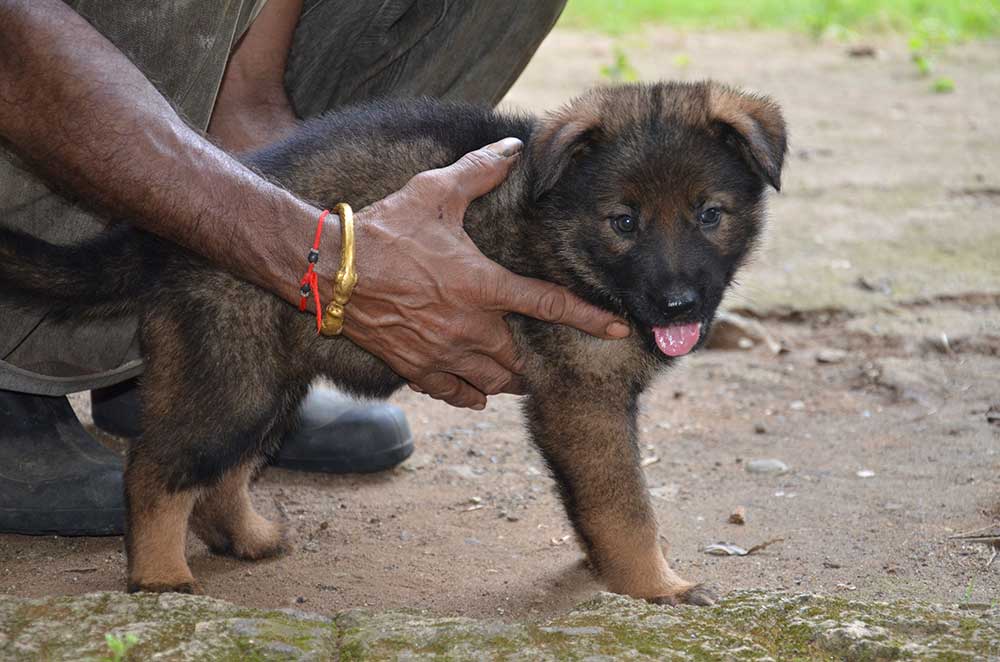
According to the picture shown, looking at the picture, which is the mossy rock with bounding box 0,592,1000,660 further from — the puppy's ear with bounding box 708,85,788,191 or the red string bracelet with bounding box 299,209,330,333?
the puppy's ear with bounding box 708,85,788,191

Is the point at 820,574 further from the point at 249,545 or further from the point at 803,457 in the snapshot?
the point at 249,545

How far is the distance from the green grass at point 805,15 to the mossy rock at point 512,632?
31.5ft

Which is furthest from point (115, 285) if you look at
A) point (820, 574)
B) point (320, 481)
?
point (820, 574)

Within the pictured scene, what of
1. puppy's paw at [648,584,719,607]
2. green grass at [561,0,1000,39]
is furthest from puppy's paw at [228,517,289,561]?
green grass at [561,0,1000,39]

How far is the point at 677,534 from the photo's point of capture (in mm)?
3564

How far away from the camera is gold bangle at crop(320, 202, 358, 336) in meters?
2.96

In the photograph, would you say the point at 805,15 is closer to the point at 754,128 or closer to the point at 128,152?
the point at 754,128

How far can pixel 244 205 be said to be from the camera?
2.92 m

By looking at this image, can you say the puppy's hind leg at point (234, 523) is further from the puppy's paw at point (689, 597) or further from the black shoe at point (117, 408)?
the puppy's paw at point (689, 597)

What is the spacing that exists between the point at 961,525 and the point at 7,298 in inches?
101

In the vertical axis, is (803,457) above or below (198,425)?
below

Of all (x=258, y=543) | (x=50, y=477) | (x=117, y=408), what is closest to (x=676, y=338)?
(x=258, y=543)

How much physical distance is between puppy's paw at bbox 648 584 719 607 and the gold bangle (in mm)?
1025

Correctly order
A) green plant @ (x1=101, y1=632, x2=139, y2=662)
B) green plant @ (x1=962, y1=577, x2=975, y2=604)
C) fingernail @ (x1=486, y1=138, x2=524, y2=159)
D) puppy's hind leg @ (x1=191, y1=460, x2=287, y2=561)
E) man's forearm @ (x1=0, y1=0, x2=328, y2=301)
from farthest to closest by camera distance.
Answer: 1. puppy's hind leg @ (x1=191, y1=460, x2=287, y2=561)
2. fingernail @ (x1=486, y1=138, x2=524, y2=159)
3. green plant @ (x1=962, y1=577, x2=975, y2=604)
4. man's forearm @ (x1=0, y1=0, x2=328, y2=301)
5. green plant @ (x1=101, y1=632, x2=139, y2=662)
